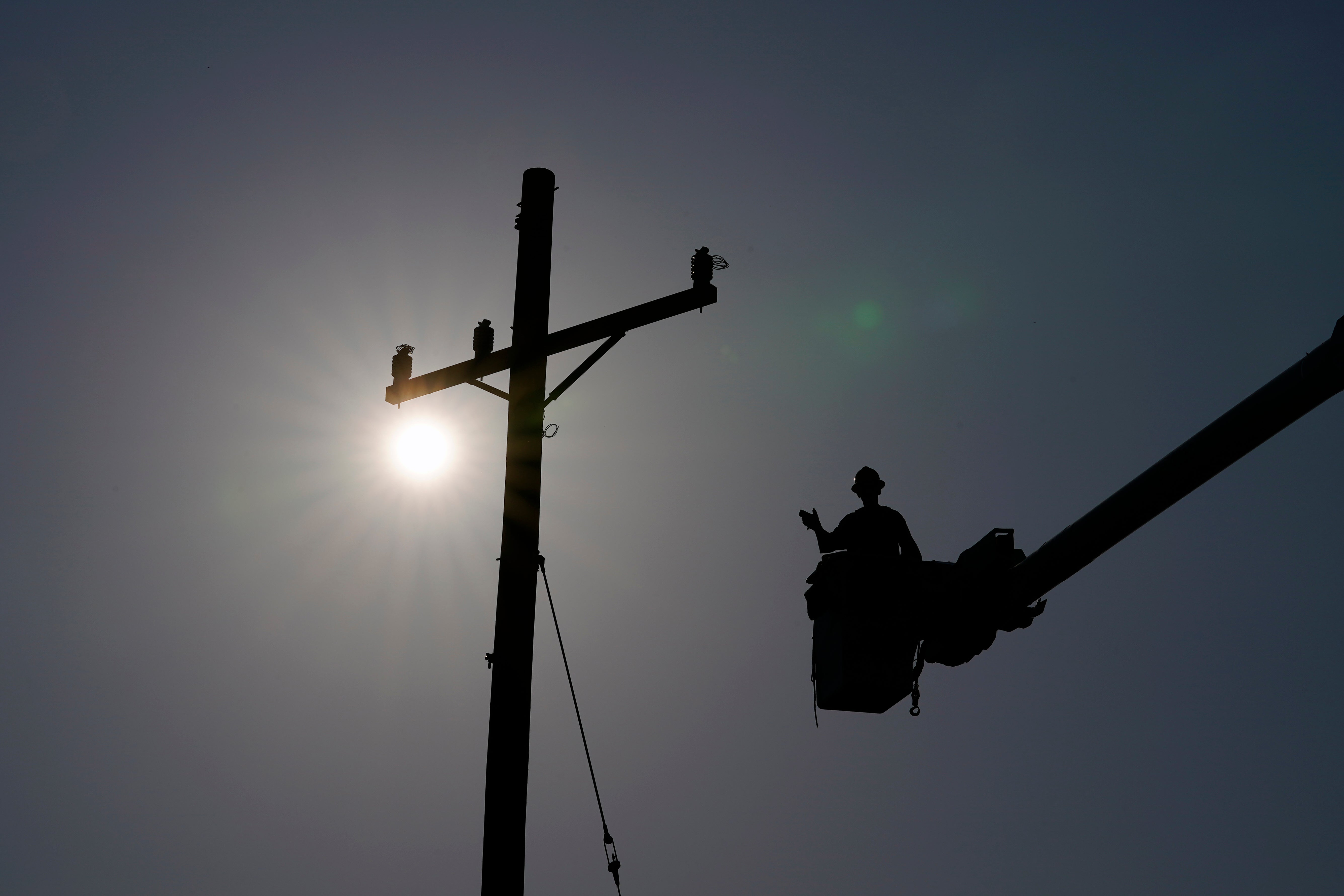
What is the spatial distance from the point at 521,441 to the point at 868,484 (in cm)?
260

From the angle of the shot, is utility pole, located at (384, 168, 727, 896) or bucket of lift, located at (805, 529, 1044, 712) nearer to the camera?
bucket of lift, located at (805, 529, 1044, 712)

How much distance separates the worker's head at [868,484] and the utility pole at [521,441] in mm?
1863

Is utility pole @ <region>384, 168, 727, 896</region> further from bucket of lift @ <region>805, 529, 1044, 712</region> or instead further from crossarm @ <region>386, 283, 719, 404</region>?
bucket of lift @ <region>805, 529, 1044, 712</region>

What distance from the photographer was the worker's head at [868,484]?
7965mm

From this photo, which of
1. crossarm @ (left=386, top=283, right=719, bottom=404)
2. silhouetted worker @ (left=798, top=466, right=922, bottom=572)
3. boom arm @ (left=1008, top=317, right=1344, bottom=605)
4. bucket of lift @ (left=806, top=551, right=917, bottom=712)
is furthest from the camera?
crossarm @ (left=386, top=283, right=719, bottom=404)

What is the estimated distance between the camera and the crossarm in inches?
353

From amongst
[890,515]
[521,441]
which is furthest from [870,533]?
[521,441]

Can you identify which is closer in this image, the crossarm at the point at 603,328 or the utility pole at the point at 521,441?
the utility pole at the point at 521,441

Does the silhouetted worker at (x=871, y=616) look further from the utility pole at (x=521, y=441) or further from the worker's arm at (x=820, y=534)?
the utility pole at (x=521, y=441)

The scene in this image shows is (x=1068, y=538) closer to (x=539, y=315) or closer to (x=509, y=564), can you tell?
(x=509, y=564)

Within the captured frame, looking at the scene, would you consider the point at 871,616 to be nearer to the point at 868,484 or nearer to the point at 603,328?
the point at 868,484

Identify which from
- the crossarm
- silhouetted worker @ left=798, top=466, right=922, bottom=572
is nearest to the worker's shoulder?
silhouetted worker @ left=798, top=466, right=922, bottom=572

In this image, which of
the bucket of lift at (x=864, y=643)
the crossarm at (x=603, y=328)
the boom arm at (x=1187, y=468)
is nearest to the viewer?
the boom arm at (x=1187, y=468)

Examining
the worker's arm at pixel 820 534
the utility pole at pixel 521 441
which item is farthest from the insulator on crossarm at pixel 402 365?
the worker's arm at pixel 820 534
